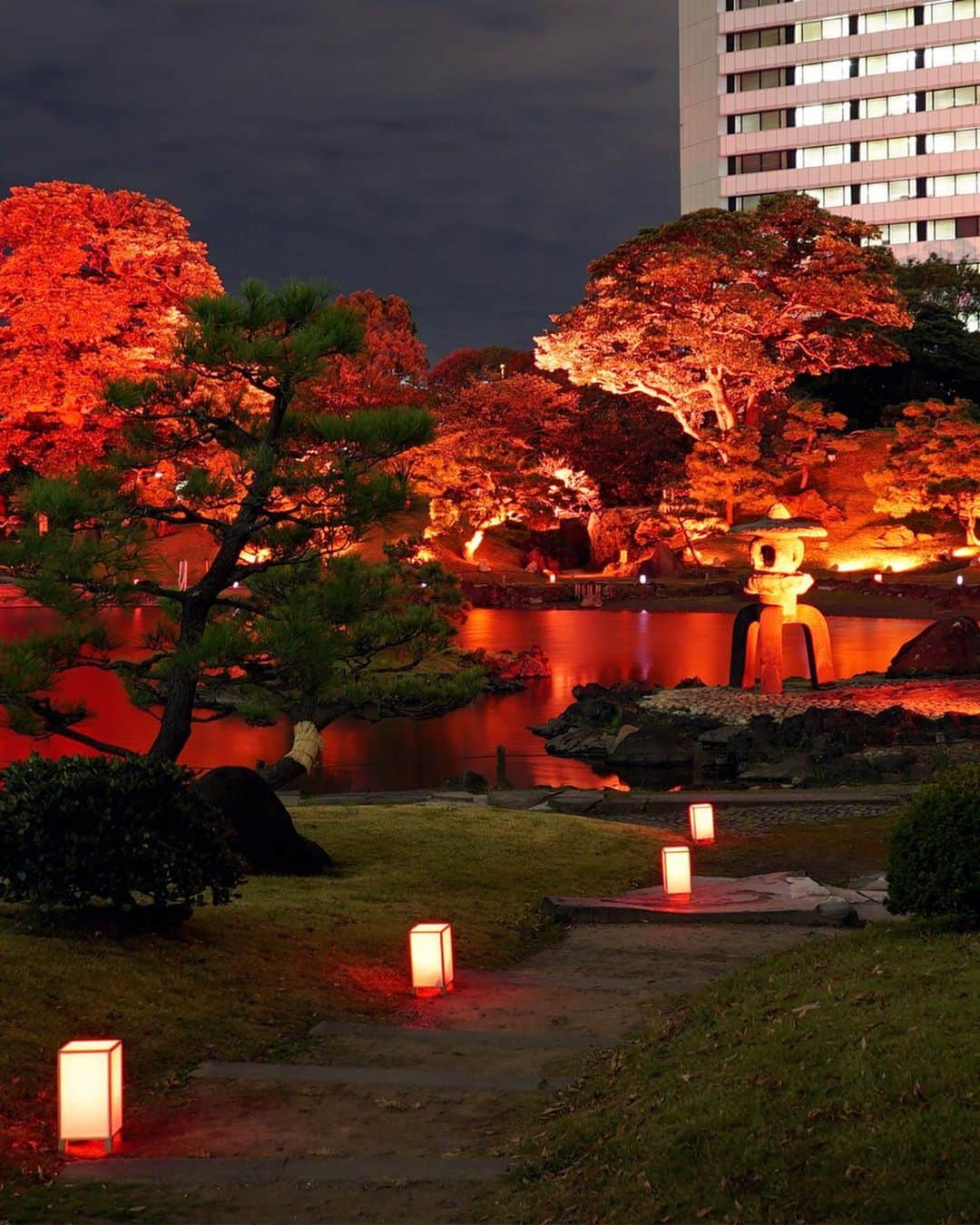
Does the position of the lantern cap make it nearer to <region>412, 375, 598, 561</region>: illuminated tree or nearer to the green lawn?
the green lawn

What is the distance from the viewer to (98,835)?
769 centimetres

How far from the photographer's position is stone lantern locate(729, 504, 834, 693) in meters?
25.3

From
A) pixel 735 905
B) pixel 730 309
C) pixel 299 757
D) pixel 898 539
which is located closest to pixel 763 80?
pixel 730 309

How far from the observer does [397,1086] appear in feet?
20.7

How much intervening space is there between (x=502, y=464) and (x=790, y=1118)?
155ft

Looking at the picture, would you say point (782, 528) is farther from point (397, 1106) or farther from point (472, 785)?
point (397, 1106)

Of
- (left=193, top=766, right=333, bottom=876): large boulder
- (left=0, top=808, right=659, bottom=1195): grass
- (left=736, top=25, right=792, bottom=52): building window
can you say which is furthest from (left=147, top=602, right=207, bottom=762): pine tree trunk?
(left=736, top=25, right=792, bottom=52): building window

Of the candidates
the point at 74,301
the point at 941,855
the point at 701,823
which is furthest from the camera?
the point at 74,301

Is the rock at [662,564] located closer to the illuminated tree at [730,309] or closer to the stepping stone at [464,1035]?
the illuminated tree at [730,309]

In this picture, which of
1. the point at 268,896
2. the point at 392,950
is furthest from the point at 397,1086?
the point at 268,896

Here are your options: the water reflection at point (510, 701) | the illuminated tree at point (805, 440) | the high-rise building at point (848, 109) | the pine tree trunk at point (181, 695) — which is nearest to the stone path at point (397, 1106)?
the pine tree trunk at point (181, 695)

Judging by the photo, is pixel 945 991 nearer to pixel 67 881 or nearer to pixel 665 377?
pixel 67 881

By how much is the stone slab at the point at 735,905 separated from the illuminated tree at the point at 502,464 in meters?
39.4

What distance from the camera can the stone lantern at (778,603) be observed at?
25.3 metres
